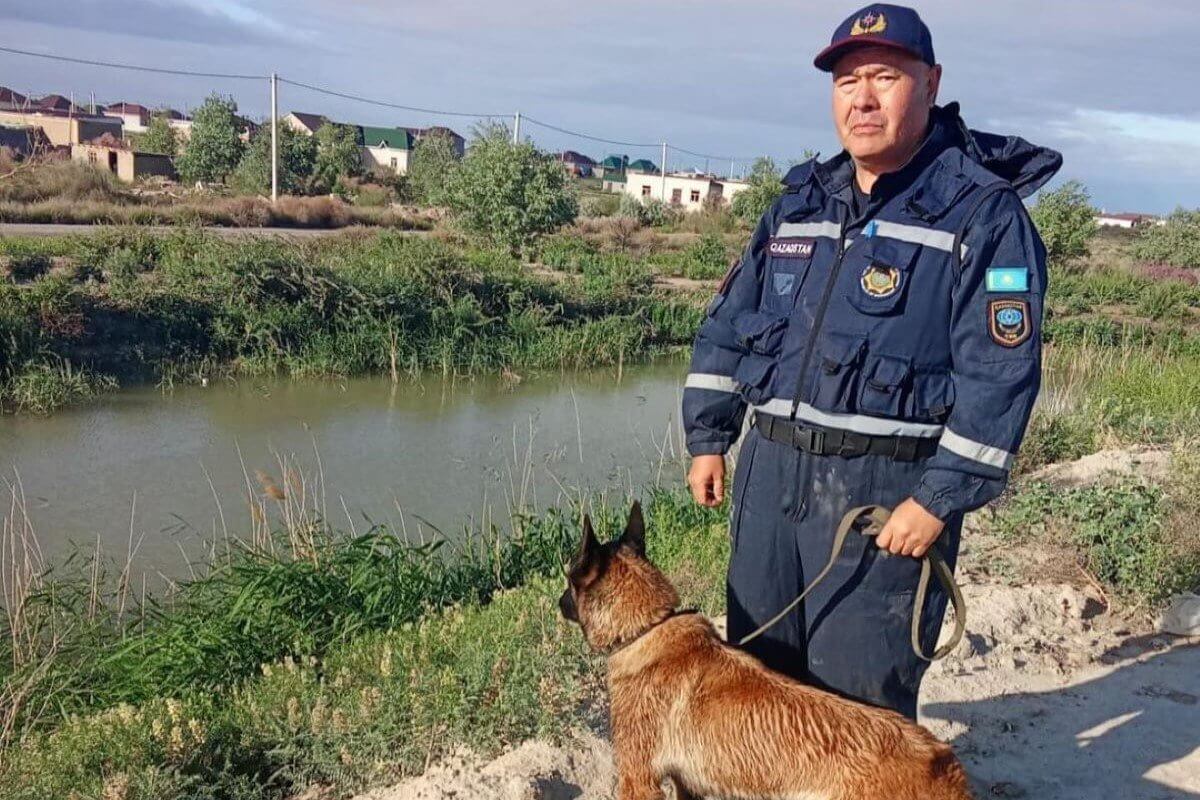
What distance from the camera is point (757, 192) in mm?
32312

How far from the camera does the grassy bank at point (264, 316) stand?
1119 centimetres

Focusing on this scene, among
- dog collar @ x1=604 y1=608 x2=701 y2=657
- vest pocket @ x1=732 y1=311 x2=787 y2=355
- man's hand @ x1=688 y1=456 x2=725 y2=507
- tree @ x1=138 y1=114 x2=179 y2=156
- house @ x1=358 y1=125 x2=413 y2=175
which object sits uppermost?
house @ x1=358 y1=125 x2=413 y2=175

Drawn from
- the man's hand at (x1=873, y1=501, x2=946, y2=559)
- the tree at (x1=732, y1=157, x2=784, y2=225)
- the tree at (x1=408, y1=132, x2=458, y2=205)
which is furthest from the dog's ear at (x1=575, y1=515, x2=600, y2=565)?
the tree at (x1=408, y1=132, x2=458, y2=205)

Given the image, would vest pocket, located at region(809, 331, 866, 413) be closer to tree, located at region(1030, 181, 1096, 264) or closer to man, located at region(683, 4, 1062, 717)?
man, located at region(683, 4, 1062, 717)

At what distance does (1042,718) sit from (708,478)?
1861mm

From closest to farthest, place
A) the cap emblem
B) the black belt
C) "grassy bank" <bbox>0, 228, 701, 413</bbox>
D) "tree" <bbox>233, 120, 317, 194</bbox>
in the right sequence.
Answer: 1. the cap emblem
2. the black belt
3. "grassy bank" <bbox>0, 228, 701, 413</bbox>
4. "tree" <bbox>233, 120, 317, 194</bbox>

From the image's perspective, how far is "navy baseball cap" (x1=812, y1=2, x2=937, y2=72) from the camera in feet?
7.32

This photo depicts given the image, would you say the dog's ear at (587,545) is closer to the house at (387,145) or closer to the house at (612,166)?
the house at (387,145)

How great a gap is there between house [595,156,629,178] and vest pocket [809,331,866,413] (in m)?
86.1

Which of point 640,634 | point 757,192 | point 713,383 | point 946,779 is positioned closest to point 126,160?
point 757,192

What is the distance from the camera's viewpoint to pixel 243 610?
4516 mm

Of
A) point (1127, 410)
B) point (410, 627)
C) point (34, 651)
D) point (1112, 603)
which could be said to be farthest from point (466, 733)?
point (1127, 410)

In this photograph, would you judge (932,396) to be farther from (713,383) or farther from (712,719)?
(712,719)

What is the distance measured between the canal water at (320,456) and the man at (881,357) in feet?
11.3
